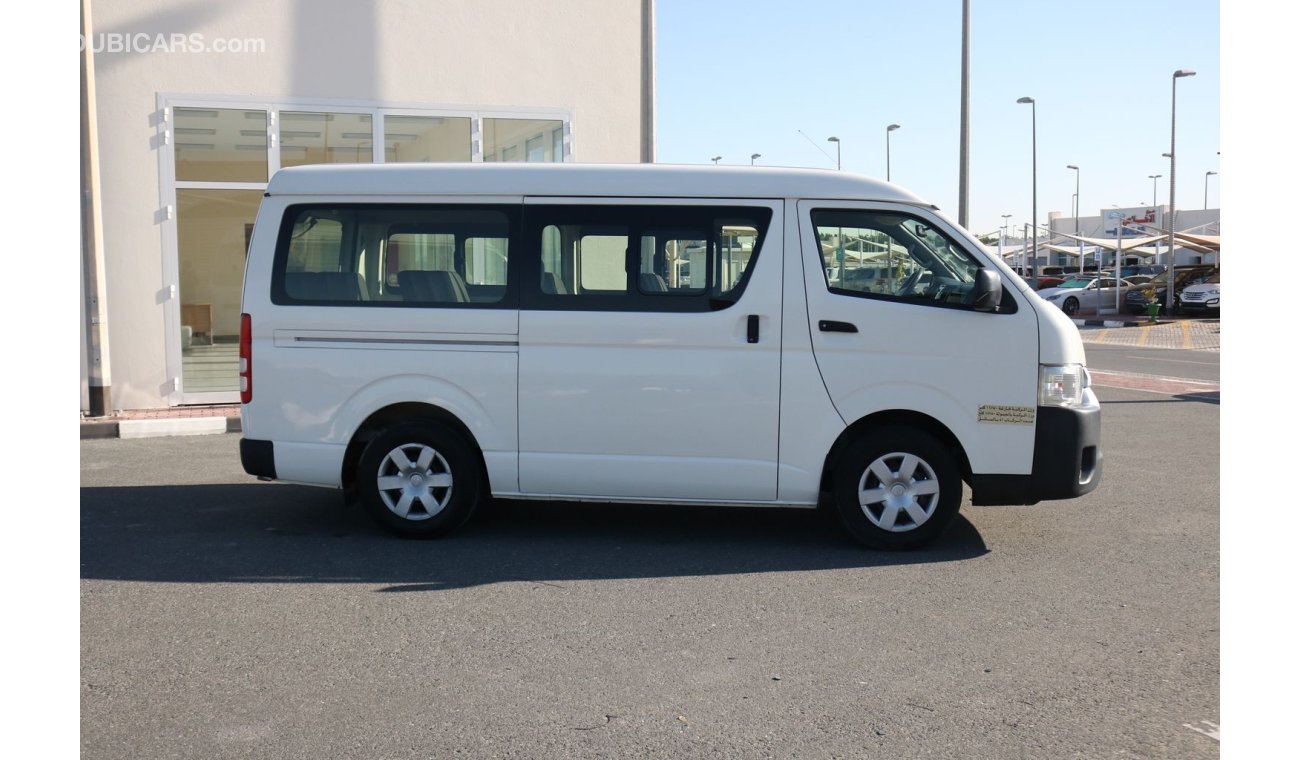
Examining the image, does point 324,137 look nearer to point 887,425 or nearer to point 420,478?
point 420,478

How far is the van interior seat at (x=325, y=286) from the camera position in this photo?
277 inches

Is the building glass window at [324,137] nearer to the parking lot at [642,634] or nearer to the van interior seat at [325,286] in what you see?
the parking lot at [642,634]

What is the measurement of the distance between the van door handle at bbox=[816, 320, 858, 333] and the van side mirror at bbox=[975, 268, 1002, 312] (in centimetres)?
68

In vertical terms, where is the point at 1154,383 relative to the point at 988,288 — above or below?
below

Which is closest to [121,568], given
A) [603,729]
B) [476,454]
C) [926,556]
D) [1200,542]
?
[476,454]

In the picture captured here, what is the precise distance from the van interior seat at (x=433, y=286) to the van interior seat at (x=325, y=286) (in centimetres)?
27

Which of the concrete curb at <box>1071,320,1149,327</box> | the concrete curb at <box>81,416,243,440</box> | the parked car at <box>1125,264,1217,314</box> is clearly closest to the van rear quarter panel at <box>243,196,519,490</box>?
the concrete curb at <box>81,416,243,440</box>

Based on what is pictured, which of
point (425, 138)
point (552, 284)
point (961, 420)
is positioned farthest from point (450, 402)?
point (425, 138)

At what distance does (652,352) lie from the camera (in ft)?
22.1

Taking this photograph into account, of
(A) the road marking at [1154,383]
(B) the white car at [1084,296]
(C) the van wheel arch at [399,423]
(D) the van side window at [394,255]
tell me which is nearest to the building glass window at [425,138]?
(D) the van side window at [394,255]

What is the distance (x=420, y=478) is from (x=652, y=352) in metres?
1.55

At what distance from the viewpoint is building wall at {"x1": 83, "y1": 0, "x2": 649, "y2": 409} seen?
40.4ft

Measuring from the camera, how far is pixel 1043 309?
21.9 feet

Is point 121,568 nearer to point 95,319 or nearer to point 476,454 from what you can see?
point 476,454
